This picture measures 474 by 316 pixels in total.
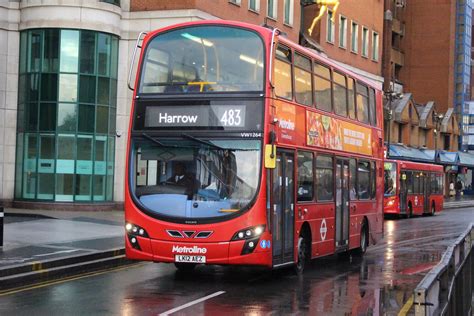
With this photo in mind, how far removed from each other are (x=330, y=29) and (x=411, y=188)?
1220cm

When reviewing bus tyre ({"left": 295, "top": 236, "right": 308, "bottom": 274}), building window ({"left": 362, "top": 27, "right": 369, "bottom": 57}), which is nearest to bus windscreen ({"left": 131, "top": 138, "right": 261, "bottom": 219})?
bus tyre ({"left": 295, "top": 236, "right": 308, "bottom": 274})

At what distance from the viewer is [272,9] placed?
127 ft

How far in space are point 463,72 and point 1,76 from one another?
6297 cm

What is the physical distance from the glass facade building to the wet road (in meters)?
15.1

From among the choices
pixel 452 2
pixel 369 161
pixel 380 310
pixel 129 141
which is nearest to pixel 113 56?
pixel 369 161

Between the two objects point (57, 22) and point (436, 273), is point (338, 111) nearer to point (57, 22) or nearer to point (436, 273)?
point (436, 273)

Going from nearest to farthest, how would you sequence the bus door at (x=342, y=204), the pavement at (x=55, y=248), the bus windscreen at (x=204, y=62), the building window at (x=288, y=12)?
1. the bus windscreen at (x=204, y=62)
2. the pavement at (x=55, y=248)
3. the bus door at (x=342, y=204)
4. the building window at (x=288, y=12)

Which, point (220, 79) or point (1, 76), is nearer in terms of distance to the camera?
point (220, 79)

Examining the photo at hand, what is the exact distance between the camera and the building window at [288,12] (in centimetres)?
4022

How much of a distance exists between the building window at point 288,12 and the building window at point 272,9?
1.14m

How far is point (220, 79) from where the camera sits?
40.9ft

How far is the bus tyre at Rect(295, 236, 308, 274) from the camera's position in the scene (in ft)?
45.8

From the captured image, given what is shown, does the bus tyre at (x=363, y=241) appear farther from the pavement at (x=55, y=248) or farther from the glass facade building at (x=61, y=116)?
the glass facade building at (x=61, y=116)

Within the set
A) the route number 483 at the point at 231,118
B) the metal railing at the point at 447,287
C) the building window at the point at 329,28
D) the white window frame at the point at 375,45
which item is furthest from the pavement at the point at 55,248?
the white window frame at the point at 375,45
